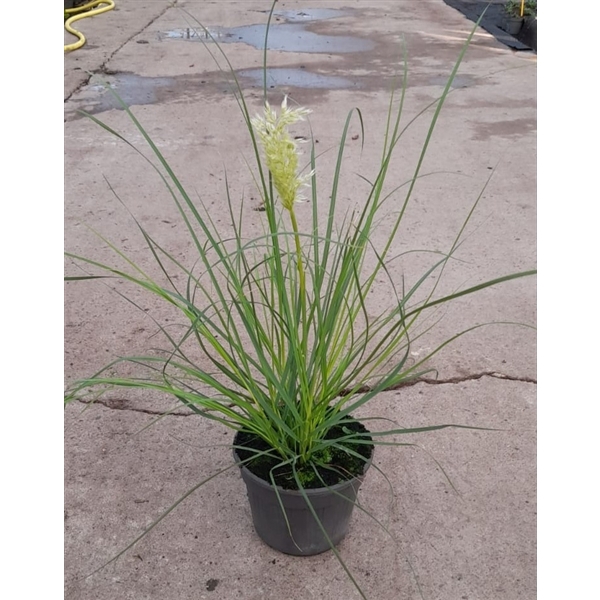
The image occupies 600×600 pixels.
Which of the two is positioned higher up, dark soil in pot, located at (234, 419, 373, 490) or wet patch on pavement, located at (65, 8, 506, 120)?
wet patch on pavement, located at (65, 8, 506, 120)

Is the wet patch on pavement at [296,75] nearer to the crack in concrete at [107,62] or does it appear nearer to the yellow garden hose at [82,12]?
the crack in concrete at [107,62]

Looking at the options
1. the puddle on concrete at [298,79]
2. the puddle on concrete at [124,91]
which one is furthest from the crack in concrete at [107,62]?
the puddle on concrete at [298,79]

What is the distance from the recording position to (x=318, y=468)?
4.10 ft

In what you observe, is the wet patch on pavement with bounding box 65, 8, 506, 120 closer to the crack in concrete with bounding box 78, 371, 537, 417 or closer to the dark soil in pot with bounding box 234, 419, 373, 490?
the crack in concrete with bounding box 78, 371, 537, 417

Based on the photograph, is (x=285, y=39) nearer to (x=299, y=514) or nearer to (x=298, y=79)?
(x=298, y=79)

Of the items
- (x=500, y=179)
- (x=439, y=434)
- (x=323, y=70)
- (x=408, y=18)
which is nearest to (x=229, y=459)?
(x=439, y=434)

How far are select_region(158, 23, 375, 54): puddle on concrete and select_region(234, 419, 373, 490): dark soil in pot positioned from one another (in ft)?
13.5

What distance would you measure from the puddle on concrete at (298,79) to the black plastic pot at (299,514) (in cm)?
320

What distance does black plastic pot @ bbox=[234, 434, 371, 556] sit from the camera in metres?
1.18

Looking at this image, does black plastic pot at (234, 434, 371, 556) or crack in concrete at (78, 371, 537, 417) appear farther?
crack in concrete at (78, 371, 537, 417)

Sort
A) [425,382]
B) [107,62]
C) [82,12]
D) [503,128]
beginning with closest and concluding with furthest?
[425,382] → [503,128] → [107,62] → [82,12]

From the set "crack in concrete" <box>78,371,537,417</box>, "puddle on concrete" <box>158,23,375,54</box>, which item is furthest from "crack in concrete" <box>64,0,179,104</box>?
"crack in concrete" <box>78,371,537,417</box>

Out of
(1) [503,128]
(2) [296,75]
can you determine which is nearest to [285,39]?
(2) [296,75]

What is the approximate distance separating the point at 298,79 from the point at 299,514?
344 centimetres
